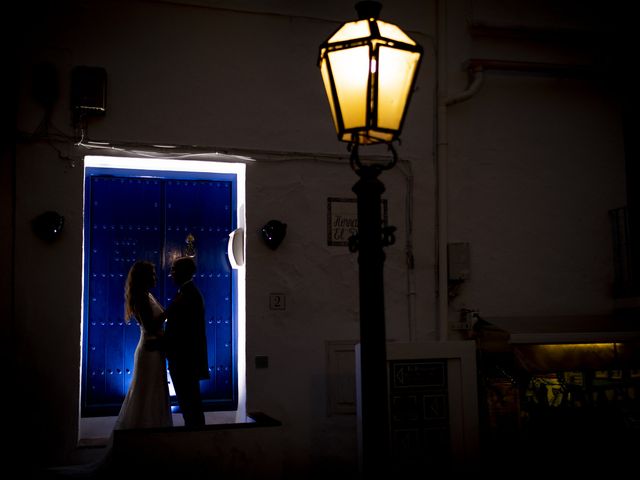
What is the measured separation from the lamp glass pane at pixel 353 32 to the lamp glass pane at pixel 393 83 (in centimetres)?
15

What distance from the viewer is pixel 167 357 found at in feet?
24.7

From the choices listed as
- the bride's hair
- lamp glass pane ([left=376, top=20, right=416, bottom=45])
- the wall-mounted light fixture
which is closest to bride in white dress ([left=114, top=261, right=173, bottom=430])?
the bride's hair

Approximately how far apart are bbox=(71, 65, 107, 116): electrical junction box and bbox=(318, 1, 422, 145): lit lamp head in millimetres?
4236

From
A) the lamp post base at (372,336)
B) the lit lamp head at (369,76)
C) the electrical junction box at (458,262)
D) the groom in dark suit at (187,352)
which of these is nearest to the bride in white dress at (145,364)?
the groom in dark suit at (187,352)

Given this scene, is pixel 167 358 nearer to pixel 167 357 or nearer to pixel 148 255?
pixel 167 357

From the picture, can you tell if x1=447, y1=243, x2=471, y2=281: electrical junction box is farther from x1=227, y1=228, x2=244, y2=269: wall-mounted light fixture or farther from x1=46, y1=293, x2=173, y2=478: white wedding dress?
x1=46, y1=293, x2=173, y2=478: white wedding dress

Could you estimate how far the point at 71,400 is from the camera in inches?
290

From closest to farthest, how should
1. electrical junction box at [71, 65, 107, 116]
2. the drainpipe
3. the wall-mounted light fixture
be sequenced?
electrical junction box at [71, 65, 107, 116]
the wall-mounted light fixture
the drainpipe

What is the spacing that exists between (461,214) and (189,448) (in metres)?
4.31

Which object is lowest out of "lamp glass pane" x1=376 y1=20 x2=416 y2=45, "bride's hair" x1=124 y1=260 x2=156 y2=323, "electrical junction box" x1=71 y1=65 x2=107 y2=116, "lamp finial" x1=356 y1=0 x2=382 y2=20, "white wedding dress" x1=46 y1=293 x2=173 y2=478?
"white wedding dress" x1=46 y1=293 x2=173 y2=478

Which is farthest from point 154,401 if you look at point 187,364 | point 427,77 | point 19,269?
point 427,77

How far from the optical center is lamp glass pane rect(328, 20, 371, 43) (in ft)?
13.2

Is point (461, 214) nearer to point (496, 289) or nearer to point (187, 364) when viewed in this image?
point (496, 289)

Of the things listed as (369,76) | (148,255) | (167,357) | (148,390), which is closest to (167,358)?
(167,357)
